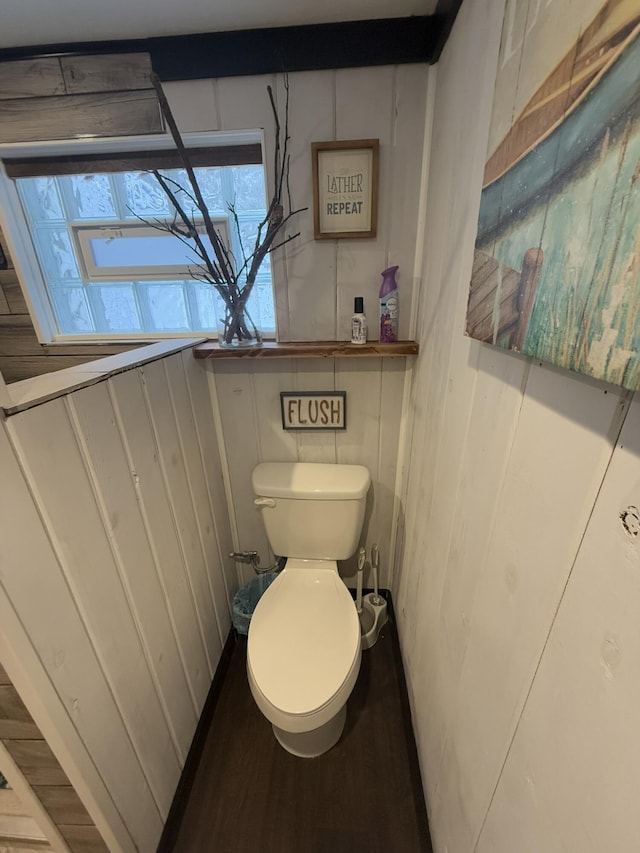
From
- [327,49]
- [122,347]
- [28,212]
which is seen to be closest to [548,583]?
[327,49]

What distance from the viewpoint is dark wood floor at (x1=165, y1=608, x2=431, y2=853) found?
3.35 feet

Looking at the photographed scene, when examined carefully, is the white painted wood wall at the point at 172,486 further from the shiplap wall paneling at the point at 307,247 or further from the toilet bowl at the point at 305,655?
the toilet bowl at the point at 305,655

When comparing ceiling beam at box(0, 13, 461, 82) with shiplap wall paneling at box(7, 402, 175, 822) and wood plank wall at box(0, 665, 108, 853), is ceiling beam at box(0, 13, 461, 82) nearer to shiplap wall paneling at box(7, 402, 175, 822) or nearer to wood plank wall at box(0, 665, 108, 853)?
shiplap wall paneling at box(7, 402, 175, 822)

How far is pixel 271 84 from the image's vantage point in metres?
1.04

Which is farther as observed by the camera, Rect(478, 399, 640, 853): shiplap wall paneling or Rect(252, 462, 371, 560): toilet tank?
Rect(252, 462, 371, 560): toilet tank

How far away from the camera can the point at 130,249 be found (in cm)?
138

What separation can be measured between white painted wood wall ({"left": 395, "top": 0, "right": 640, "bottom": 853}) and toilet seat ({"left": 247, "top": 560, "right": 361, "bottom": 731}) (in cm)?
27

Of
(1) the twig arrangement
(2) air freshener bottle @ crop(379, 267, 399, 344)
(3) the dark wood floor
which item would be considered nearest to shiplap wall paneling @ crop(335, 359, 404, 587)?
(2) air freshener bottle @ crop(379, 267, 399, 344)

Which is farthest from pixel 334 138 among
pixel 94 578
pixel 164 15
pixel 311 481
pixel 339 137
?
pixel 94 578

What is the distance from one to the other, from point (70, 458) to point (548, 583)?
833 mm

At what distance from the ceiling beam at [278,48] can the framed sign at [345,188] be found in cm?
20

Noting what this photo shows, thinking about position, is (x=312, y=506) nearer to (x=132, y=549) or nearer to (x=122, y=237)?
(x=132, y=549)

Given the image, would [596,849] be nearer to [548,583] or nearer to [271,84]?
[548,583]

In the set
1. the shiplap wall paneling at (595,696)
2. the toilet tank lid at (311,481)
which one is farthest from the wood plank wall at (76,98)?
the shiplap wall paneling at (595,696)
